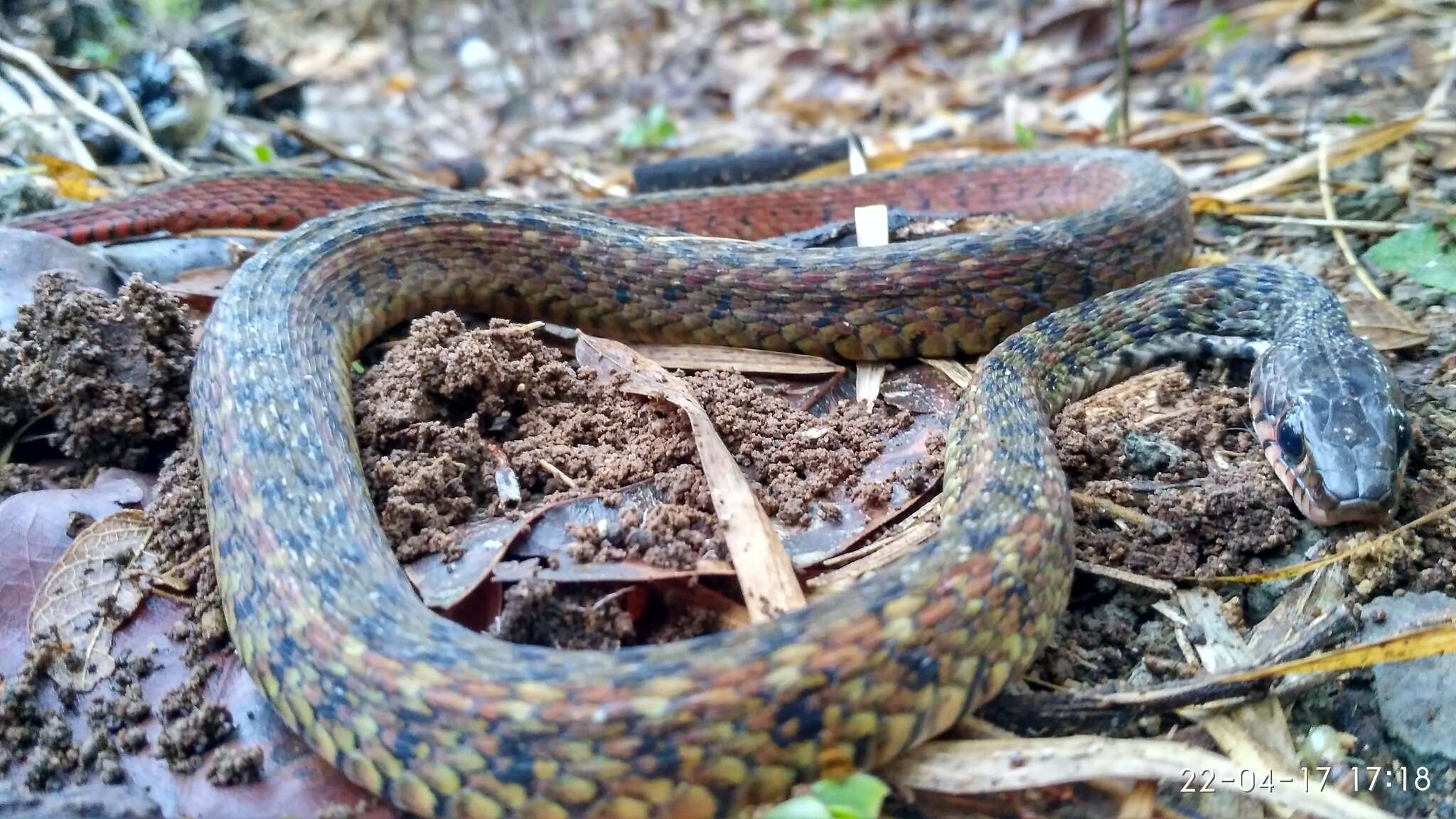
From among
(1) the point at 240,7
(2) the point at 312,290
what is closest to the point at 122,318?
(2) the point at 312,290

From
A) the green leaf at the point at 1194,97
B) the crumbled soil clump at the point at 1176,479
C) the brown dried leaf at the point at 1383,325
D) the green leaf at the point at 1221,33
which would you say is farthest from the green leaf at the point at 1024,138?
the crumbled soil clump at the point at 1176,479

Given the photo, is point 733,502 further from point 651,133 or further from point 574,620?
point 651,133

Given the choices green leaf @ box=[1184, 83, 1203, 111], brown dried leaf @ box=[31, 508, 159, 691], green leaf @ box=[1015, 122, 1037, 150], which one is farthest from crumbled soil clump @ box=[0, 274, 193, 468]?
green leaf @ box=[1184, 83, 1203, 111]

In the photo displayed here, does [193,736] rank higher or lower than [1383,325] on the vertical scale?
lower

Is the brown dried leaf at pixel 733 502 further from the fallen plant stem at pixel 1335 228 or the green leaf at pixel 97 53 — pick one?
the green leaf at pixel 97 53

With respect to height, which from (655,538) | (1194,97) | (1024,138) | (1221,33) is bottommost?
(655,538)

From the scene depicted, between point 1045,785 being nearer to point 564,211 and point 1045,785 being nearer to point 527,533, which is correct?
point 527,533

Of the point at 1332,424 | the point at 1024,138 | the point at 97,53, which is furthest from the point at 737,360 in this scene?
the point at 97,53

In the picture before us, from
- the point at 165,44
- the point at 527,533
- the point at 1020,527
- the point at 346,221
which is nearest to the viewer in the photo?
the point at 1020,527
